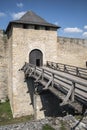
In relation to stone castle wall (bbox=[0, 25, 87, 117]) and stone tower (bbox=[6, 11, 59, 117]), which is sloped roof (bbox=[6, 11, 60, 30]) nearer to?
stone tower (bbox=[6, 11, 59, 117])

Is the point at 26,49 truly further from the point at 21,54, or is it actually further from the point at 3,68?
the point at 3,68

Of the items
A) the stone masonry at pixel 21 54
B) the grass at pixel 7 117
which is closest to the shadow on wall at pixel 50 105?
the grass at pixel 7 117

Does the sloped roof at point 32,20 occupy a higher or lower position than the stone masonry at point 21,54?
higher

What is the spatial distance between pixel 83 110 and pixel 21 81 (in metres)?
10.2

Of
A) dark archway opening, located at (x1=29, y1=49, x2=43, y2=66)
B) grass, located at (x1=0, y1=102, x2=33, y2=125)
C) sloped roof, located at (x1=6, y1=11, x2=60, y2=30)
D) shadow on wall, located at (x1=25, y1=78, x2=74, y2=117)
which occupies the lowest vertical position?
grass, located at (x1=0, y1=102, x2=33, y2=125)

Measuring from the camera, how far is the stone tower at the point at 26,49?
15.4m

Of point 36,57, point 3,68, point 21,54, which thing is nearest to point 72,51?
point 36,57

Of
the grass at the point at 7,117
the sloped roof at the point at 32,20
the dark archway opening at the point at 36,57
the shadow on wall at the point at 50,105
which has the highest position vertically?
the sloped roof at the point at 32,20

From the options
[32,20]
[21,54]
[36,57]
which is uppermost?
[32,20]

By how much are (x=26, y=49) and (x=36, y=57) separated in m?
1.22

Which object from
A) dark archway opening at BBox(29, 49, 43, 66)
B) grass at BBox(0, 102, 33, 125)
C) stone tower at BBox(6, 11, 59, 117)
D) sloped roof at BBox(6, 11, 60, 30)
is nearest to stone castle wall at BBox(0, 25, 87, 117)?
stone tower at BBox(6, 11, 59, 117)

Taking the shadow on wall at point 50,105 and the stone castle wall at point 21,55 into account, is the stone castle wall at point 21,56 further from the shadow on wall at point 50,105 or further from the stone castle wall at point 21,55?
the shadow on wall at point 50,105

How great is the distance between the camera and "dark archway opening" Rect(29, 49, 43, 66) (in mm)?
16266

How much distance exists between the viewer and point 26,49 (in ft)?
52.1
